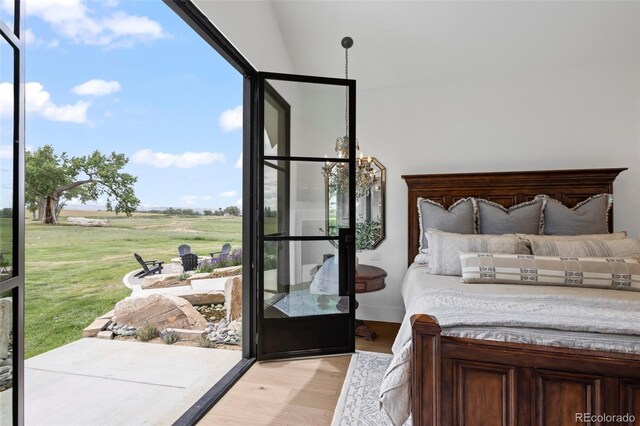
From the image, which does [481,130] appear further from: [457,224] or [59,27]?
[59,27]

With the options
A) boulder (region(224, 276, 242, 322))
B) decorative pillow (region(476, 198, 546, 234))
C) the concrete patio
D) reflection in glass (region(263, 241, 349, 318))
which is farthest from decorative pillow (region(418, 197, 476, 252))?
boulder (region(224, 276, 242, 322))

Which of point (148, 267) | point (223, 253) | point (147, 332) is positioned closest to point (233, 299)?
point (147, 332)

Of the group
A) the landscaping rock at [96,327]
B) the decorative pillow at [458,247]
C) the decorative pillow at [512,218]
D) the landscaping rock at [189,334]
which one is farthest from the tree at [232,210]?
the decorative pillow at [512,218]

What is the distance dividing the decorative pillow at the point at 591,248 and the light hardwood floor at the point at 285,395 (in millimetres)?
1881

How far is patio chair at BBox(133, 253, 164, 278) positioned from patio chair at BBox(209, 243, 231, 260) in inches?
31.5

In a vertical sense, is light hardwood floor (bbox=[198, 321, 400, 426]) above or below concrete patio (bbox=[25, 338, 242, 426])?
above

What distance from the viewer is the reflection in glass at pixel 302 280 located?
8.55 ft

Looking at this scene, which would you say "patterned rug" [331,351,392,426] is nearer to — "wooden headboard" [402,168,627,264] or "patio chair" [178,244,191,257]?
"wooden headboard" [402,168,627,264]

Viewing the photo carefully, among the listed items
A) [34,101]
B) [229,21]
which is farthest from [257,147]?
[34,101]

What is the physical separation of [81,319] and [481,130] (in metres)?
4.94

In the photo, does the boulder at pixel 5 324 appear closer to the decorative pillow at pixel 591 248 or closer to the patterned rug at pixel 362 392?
the patterned rug at pixel 362 392

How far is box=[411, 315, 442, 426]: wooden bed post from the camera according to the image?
50.9 inches

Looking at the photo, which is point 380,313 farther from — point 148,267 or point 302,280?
point 148,267

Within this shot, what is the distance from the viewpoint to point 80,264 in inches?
134
